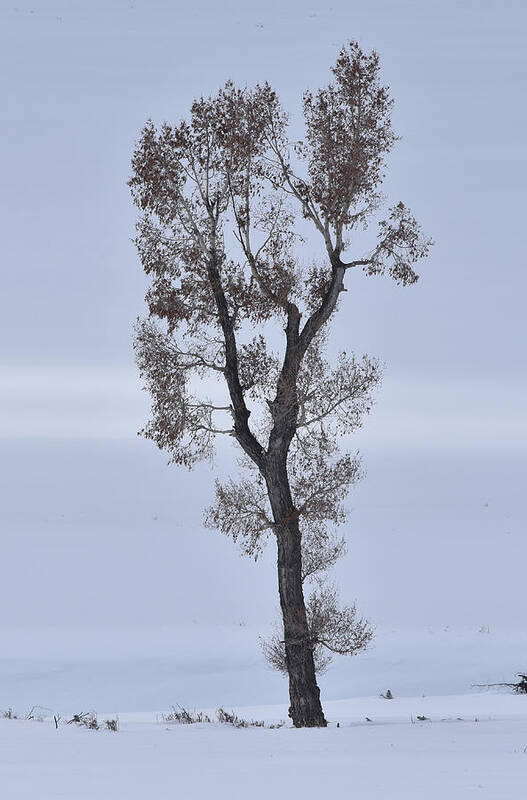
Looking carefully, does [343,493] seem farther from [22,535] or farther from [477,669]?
[22,535]

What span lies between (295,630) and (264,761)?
6.65 meters

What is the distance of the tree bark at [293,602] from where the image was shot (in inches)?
674

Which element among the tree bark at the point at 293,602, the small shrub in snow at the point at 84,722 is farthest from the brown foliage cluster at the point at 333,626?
the small shrub in snow at the point at 84,722

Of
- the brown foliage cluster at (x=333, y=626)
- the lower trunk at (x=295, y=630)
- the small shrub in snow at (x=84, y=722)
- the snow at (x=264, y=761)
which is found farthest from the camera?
the brown foliage cluster at (x=333, y=626)

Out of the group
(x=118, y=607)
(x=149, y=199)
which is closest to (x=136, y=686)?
(x=118, y=607)

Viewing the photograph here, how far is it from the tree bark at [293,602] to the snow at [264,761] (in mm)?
2561

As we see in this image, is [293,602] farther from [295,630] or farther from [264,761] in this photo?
[264,761]

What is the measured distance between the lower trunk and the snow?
8.30ft

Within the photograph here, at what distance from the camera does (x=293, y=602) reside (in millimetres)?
17203

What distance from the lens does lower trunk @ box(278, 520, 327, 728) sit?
1708cm

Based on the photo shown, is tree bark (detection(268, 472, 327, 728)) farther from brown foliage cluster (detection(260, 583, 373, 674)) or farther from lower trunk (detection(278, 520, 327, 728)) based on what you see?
brown foliage cluster (detection(260, 583, 373, 674))

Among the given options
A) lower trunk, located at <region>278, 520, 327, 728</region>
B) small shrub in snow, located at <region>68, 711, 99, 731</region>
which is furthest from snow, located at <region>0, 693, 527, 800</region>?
lower trunk, located at <region>278, 520, 327, 728</region>

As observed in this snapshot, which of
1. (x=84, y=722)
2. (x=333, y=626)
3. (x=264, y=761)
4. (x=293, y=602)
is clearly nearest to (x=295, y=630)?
(x=293, y=602)

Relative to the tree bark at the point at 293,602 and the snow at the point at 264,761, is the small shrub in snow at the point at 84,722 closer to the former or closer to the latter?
the snow at the point at 264,761
